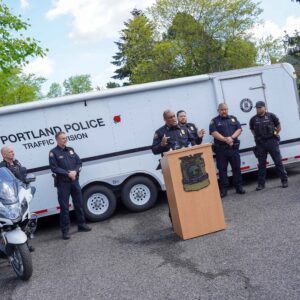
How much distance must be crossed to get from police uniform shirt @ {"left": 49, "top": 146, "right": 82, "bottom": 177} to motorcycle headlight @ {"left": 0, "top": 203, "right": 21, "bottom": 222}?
2067 mm

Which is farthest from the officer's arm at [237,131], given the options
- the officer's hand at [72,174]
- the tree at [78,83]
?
the tree at [78,83]

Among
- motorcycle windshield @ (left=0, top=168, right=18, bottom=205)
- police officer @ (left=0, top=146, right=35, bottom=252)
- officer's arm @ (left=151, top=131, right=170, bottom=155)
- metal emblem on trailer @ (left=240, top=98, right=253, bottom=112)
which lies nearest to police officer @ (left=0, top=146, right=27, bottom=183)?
police officer @ (left=0, top=146, right=35, bottom=252)

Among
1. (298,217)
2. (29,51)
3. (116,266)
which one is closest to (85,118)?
(116,266)

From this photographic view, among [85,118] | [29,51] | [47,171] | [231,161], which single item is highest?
[29,51]

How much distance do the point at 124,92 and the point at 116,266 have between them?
4132mm

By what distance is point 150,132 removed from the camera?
8.59m

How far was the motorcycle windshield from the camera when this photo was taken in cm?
511

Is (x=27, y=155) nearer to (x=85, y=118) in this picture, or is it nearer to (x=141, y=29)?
(x=85, y=118)

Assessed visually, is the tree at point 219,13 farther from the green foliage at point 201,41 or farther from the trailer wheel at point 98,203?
the trailer wheel at point 98,203

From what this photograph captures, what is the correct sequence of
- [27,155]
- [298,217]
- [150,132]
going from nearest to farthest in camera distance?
[298,217] → [27,155] → [150,132]

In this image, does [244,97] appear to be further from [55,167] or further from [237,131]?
[55,167]

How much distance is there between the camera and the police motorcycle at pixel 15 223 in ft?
16.4

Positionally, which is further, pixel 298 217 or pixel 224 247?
pixel 298 217

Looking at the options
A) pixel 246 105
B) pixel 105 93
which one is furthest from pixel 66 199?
pixel 246 105
